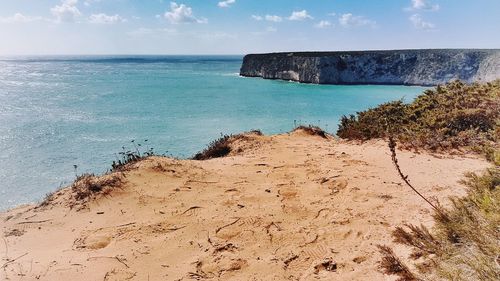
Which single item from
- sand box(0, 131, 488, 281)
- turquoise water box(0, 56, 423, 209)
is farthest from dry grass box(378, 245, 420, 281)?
turquoise water box(0, 56, 423, 209)

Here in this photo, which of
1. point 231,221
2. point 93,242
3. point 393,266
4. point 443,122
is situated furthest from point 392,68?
point 93,242

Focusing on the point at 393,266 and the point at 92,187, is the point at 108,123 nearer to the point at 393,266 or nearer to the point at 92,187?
the point at 92,187

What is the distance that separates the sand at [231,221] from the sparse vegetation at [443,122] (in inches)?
50.2

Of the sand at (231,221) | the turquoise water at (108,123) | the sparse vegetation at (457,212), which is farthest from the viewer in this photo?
the turquoise water at (108,123)

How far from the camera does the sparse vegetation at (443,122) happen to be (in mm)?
11000

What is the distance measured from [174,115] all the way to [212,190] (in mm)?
25668

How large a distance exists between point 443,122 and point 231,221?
860cm

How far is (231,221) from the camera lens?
667 centimetres

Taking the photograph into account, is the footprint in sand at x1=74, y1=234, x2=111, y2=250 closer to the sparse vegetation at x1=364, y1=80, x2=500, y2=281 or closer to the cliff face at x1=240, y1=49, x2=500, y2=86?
the sparse vegetation at x1=364, y1=80, x2=500, y2=281

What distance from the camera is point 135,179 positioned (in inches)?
336

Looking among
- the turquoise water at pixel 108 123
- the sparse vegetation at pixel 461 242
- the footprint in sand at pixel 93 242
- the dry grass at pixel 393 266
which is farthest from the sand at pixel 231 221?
the turquoise water at pixel 108 123

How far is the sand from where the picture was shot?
5352mm

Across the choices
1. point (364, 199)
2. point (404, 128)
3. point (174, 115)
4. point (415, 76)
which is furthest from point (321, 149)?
point (415, 76)

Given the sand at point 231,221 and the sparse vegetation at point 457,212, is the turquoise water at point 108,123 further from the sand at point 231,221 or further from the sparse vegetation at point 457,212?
the sparse vegetation at point 457,212
